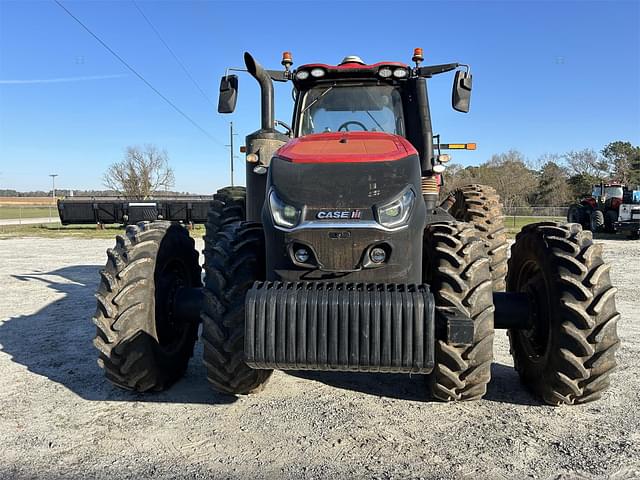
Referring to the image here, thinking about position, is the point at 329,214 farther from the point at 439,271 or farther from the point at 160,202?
the point at 160,202

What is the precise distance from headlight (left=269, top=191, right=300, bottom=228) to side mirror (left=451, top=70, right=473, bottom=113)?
2186 millimetres

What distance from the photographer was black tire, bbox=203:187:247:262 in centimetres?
626

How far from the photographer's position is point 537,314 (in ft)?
12.2

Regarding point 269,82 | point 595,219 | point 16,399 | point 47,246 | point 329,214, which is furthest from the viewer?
point 595,219

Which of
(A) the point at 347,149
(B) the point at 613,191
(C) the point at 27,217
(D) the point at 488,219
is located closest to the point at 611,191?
(B) the point at 613,191

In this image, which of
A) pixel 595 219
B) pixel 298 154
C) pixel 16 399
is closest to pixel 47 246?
pixel 16 399

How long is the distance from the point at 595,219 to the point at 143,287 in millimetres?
24721

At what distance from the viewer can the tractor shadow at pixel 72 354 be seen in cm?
386

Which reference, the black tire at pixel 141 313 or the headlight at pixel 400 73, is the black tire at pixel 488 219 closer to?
the headlight at pixel 400 73

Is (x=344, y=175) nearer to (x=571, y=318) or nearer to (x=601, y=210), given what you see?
(x=571, y=318)

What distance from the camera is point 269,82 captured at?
4711 millimetres

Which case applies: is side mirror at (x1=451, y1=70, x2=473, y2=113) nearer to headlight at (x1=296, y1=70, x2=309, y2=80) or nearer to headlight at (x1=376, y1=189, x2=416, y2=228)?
headlight at (x1=296, y1=70, x2=309, y2=80)

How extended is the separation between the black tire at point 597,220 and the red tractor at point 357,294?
22.5 m

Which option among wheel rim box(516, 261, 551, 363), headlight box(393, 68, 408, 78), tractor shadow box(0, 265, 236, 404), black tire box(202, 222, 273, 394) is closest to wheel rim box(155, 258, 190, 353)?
tractor shadow box(0, 265, 236, 404)
